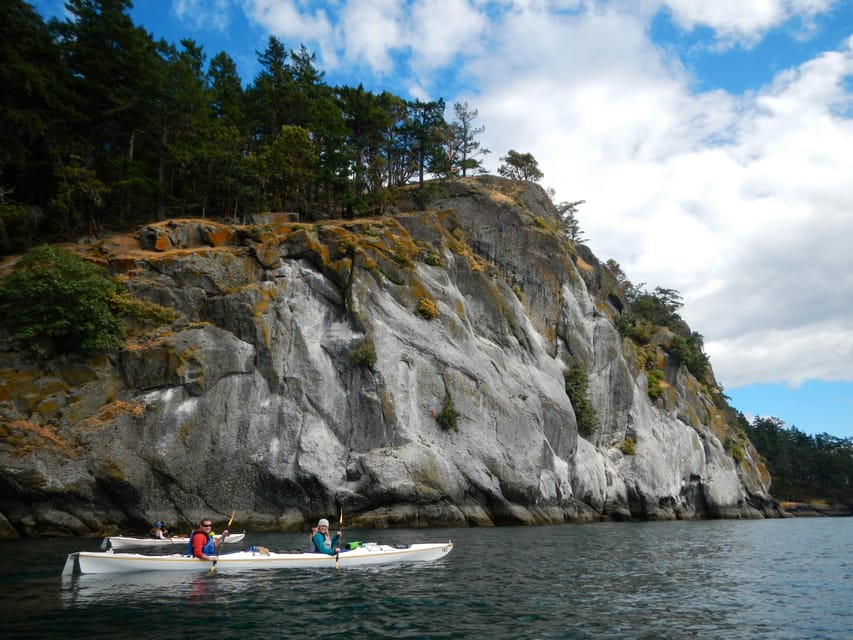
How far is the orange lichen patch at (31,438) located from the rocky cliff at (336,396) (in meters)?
0.08

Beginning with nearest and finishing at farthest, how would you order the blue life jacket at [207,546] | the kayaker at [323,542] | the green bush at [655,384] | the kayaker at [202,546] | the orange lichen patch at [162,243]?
the kayaker at [202,546]
the blue life jacket at [207,546]
the kayaker at [323,542]
the orange lichen patch at [162,243]
the green bush at [655,384]

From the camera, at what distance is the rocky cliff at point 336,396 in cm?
2786

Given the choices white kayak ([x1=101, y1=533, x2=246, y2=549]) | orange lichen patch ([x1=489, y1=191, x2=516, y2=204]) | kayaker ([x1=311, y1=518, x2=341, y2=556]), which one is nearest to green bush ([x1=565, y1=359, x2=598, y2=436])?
orange lichen patch ([x1=489, y1=191, x2=516, y2=204])

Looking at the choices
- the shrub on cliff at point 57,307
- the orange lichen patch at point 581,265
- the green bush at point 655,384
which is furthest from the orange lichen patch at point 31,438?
the green bush at point 655,384

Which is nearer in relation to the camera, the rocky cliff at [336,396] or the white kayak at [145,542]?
the white kayak at [145,542]

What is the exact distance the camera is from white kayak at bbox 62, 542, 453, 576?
1710cm

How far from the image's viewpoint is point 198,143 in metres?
44.8

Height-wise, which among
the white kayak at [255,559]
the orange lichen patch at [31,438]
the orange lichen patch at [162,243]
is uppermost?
the orange lichen patch at [162,243]

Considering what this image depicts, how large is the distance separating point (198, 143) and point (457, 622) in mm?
42203

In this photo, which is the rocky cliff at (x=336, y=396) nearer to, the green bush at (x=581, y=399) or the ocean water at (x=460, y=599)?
the green bush at (x=581, y=399)

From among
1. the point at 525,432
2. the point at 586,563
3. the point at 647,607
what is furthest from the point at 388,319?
the point at 647,607

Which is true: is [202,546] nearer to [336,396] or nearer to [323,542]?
[323,542]

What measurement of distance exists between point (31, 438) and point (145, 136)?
26.6m

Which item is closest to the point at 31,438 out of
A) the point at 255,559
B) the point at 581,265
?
the point at 255,559
